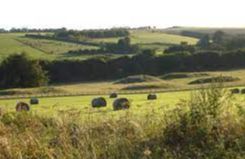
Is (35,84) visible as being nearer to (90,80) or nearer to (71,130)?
(90,80)

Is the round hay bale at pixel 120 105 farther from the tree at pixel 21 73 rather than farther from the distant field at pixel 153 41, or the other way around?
the distant field at pixel 153 41

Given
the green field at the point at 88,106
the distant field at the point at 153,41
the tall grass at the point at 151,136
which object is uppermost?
the tall grass at the point at 151,136

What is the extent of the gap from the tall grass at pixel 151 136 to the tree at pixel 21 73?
59.6 meters

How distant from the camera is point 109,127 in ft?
37.6

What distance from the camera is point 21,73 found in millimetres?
72625

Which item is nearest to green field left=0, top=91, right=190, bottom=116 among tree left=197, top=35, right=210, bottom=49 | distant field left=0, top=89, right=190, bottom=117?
distant field left=0, top=89, right=190, bottom=117

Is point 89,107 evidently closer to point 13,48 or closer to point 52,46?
point 13,48

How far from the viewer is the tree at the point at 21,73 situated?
71.4 m

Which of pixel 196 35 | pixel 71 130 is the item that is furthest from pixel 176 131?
pixel 196 35

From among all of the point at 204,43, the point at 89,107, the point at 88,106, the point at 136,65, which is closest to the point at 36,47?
the point at 204,43

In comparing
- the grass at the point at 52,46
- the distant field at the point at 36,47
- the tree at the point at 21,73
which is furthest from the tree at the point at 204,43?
the tree at the point at 21,73

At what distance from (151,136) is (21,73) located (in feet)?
207

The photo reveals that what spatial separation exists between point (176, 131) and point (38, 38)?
378ft

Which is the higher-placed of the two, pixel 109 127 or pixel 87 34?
pixel 109 127
